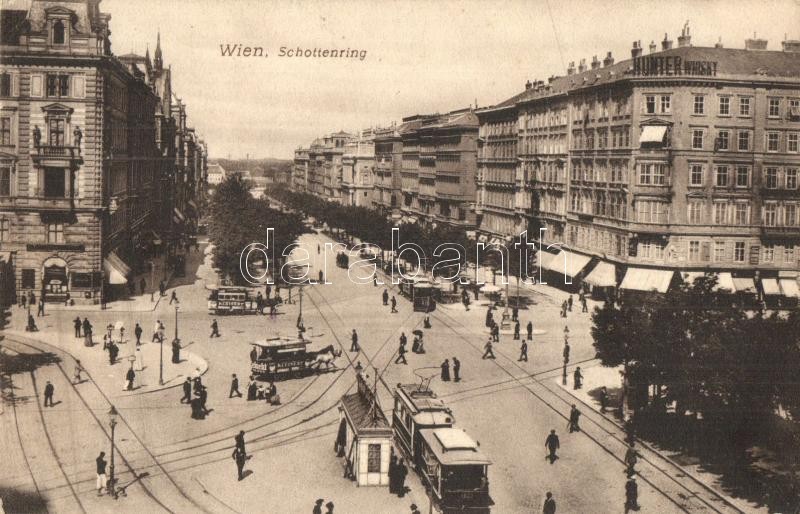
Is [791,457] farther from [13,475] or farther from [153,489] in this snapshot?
[13,475]

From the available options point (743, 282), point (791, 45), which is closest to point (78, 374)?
point (743, 282)

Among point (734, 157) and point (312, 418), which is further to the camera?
point (734, 157)

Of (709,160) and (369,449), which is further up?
(709,160)

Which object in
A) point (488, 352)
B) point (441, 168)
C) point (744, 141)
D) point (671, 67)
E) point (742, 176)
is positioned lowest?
point (488, 352)

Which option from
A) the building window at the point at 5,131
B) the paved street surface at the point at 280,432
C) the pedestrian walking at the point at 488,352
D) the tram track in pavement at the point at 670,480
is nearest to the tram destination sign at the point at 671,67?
the paved street surface at the point at 280,432

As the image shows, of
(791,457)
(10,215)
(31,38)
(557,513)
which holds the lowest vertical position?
(557,513)

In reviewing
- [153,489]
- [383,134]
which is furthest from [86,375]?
[383,134]

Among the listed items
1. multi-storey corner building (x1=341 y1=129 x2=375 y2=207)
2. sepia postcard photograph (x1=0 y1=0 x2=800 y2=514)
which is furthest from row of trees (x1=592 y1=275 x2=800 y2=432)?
multi-storey corner building (x1=341 y1=129 x2=375 y2=207)

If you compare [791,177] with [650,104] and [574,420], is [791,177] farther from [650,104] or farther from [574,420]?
[574,420]
